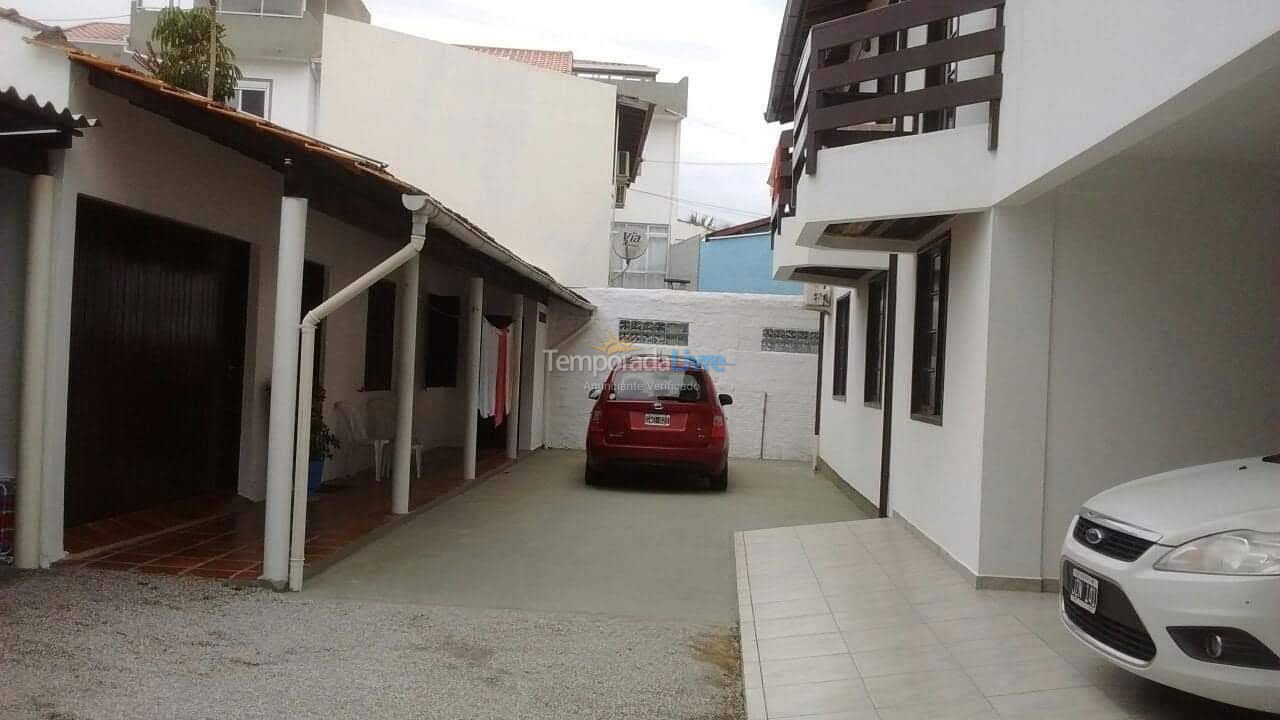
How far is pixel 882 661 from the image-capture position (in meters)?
4.66

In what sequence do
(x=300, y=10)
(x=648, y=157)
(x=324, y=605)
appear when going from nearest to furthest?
(x=324, y=605) < (x=300, y=10) < (x=648, y=157)

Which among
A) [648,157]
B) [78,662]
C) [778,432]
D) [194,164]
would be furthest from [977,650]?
[648,157]

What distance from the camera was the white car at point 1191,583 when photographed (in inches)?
129

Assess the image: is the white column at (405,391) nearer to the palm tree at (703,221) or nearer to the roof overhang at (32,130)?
the roof overhang at (32,130)

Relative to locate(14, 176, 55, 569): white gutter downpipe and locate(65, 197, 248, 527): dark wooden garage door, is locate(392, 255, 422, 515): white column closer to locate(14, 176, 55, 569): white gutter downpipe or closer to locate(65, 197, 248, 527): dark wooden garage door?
locate(65, 197, 248, 527): dark wooden garage door

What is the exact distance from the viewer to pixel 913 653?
4754 mm

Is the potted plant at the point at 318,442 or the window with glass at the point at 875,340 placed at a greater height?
the window with glass at the point at 875,340

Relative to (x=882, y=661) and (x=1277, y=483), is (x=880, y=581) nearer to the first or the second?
(x=882, y=661)

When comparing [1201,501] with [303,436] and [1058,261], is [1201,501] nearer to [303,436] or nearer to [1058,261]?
[1058,261]

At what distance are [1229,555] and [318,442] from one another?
7166 millimetres

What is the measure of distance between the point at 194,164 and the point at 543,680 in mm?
4712

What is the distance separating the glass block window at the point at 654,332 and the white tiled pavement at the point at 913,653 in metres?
8.70

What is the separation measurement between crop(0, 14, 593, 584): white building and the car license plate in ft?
13.6

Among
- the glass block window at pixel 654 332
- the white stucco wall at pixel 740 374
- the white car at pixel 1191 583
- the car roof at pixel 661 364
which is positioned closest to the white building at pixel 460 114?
the glass block window at pixel 654 332
